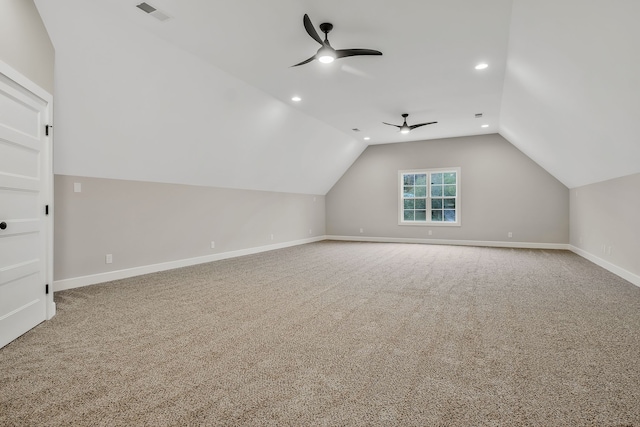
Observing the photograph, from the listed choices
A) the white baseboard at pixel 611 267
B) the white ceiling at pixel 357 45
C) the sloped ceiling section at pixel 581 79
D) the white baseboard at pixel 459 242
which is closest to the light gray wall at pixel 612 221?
the white baseboard at pixel 611 267

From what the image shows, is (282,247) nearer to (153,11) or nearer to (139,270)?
(139,270)

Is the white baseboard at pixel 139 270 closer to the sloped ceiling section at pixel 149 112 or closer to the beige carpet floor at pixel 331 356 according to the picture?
the beige carpet floor at pixel 331 356

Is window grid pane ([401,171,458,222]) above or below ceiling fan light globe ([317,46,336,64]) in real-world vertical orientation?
below

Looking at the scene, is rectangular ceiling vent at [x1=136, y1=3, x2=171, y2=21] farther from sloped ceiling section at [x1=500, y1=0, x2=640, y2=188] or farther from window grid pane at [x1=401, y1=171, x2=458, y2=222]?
window grid pane at [x1=401, y1=171, x2=458, y2=222]

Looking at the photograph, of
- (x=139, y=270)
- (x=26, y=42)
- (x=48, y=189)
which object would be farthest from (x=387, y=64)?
(x=139, y=270)

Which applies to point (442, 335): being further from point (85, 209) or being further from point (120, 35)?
point (85, 209)

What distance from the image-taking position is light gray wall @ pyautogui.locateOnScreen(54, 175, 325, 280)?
4.22 metres

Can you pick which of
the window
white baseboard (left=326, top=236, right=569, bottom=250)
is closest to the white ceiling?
the window

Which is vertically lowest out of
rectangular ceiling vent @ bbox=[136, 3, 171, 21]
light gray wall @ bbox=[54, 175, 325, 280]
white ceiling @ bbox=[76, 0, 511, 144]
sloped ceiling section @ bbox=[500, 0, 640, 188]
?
light gray wall @ bbox=[54, 175, 325, 280]

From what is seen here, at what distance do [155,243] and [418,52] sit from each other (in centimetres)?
477

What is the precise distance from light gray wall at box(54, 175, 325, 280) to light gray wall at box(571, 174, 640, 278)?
652cm

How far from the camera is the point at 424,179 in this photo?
9562mm

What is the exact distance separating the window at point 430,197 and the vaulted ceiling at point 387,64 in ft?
8.94

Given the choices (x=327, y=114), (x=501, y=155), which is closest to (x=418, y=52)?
(x=327, y=114)
